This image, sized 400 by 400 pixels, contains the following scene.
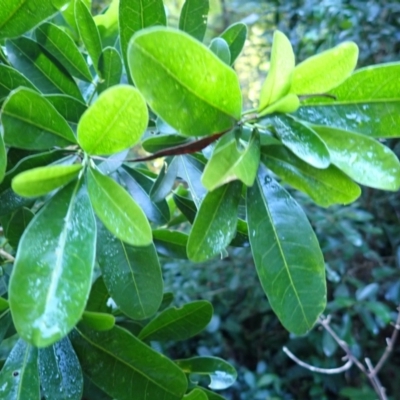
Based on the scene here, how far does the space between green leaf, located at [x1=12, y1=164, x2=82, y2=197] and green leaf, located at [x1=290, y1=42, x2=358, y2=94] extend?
0.50 ft

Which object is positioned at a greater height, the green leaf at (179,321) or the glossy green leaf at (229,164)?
the glossy green leaf at (229,164)

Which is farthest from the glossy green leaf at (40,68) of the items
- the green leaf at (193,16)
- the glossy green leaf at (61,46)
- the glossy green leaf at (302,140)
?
the glossy green leaf at (302,140)

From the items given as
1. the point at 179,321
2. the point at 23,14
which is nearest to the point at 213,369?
the point at 179,321

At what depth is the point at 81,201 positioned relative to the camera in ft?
0.98

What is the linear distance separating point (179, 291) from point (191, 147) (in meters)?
1.20

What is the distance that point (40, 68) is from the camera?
430 mm

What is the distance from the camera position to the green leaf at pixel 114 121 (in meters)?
0.26

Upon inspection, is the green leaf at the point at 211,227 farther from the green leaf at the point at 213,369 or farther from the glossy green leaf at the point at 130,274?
the green leaf at the point at 213,369

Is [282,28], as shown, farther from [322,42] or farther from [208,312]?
[208,312]

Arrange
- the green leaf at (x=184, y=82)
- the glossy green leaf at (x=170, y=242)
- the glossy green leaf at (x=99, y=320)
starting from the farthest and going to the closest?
the glossy green leaf at (x=170, y=242)
the glossy green leaf at (x=99, y=320)
the green leaf at (x=184, y=82)

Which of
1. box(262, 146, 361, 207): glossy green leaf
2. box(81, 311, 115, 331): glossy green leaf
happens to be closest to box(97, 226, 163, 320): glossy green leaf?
box(81, 311, 115, 331): glossy green leaf

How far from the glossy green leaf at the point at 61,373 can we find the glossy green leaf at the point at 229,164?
0.73ft

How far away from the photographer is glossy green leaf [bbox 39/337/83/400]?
1.25 feet

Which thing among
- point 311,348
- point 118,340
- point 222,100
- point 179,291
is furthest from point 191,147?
point 311,348
